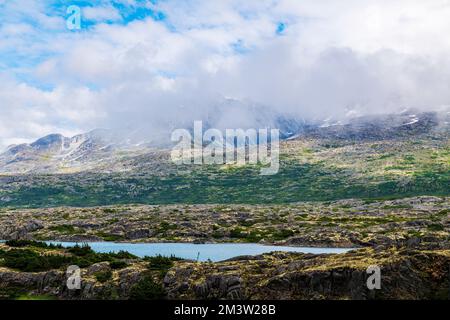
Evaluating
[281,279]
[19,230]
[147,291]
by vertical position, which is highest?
[281,279]

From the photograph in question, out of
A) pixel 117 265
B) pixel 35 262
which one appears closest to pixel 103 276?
pixel 117 265

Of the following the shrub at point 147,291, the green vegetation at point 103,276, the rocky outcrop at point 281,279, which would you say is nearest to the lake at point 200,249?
the green vegetation at point 103,276

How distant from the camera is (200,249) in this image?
111562 mm

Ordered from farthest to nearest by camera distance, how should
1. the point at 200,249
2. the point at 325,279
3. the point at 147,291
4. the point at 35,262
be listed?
the point at 200,249
the point at 35,262
the point at 147,291
the point at 325,279

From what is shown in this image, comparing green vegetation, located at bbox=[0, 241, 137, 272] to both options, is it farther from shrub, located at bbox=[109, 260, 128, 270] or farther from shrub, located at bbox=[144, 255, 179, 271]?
shrub, located at bbox=[144, 255, 179, 271]

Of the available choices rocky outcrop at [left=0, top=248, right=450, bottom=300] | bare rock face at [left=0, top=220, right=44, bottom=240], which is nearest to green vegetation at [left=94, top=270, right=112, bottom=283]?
rocky outcrop at [left=0, top=248, right=450, bottom=300]

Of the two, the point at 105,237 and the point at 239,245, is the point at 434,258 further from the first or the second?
the point at 105,237

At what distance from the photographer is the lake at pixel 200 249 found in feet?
329

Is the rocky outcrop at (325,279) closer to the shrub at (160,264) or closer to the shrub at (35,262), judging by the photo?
the shrub at (160,264)

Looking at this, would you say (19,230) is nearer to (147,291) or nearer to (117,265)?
(117,265)

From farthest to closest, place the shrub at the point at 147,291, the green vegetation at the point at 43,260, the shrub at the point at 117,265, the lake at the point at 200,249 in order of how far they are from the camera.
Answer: the lake at the point at 200,249 < the green vegetation at the point at 43,260 < the shrub at the point at 117,265 < the shrub at the point at 147,291

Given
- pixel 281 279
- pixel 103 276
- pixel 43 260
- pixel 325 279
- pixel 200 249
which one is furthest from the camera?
pixel 200 249
